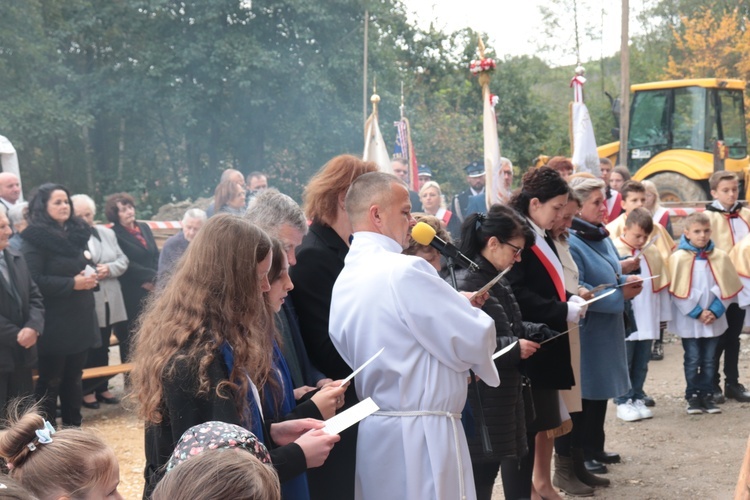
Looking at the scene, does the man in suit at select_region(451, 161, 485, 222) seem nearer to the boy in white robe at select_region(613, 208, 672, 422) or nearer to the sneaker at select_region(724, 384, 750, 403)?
the boy in white robe at select_region(613, 208, 672, 422)

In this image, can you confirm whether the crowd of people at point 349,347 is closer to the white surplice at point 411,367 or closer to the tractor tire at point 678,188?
the white surplice at point 411,367

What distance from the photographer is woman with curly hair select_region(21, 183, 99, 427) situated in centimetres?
714

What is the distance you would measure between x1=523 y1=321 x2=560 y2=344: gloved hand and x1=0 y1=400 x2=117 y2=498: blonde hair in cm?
257

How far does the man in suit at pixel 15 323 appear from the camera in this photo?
625 centimetres

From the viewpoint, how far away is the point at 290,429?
2.85 meters

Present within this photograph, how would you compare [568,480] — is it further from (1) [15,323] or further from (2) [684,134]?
(2) [684,134]

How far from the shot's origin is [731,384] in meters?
8.09

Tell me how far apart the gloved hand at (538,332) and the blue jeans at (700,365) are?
362cm

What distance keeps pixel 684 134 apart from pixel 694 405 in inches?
426

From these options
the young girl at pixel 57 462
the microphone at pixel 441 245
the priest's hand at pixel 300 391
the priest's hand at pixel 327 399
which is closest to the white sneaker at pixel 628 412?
the microphone at pixel 441 245

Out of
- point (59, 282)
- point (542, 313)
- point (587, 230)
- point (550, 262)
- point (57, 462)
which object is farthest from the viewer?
point (59, 282)

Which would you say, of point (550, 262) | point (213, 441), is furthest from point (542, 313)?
point (213, 441)

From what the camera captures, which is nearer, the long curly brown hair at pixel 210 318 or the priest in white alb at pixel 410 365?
the long curly brown hair at pixel 210 318

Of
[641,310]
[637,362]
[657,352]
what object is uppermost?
[641,310]
